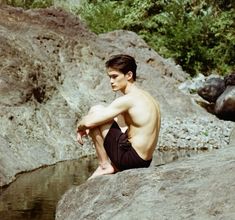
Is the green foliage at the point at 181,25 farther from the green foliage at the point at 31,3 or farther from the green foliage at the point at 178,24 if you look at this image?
the green foliage at the point at 31,3

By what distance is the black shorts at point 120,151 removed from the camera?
657cm

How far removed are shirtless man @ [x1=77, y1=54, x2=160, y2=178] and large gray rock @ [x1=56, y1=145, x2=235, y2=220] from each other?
0.71 metres

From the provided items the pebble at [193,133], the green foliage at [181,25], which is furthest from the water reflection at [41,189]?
the green foliage at [181,25]

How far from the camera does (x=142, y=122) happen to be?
6.71 meters

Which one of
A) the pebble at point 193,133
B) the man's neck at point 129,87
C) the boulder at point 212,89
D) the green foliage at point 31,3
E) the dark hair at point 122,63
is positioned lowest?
the pebble at point 193,133

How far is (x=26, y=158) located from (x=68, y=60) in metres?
4.85

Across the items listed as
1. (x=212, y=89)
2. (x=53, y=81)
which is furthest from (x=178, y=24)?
(x=53, y=81)

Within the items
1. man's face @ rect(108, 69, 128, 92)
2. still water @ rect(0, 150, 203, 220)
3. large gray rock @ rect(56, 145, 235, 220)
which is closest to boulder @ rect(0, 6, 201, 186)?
still water @ rect(0, 150, 203, 220)

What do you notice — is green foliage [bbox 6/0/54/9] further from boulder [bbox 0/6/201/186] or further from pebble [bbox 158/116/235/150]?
pebble [bbox 158/116/235/150]

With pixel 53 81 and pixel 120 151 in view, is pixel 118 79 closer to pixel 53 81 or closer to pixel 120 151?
pixel 120 151

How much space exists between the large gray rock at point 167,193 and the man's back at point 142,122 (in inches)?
34.7

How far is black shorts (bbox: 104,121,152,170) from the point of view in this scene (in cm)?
657

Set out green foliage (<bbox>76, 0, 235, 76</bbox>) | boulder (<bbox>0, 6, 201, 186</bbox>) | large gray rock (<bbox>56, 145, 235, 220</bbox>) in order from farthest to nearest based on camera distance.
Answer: green foliage (<bbox>76, 0, 235, 76</bbox>)
boulder (<bbox>0, 6, 201, 186</bbox>)
large gray rock (<bbox>56, 145, 235, 220</bbox>)

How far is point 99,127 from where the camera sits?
6664mm
